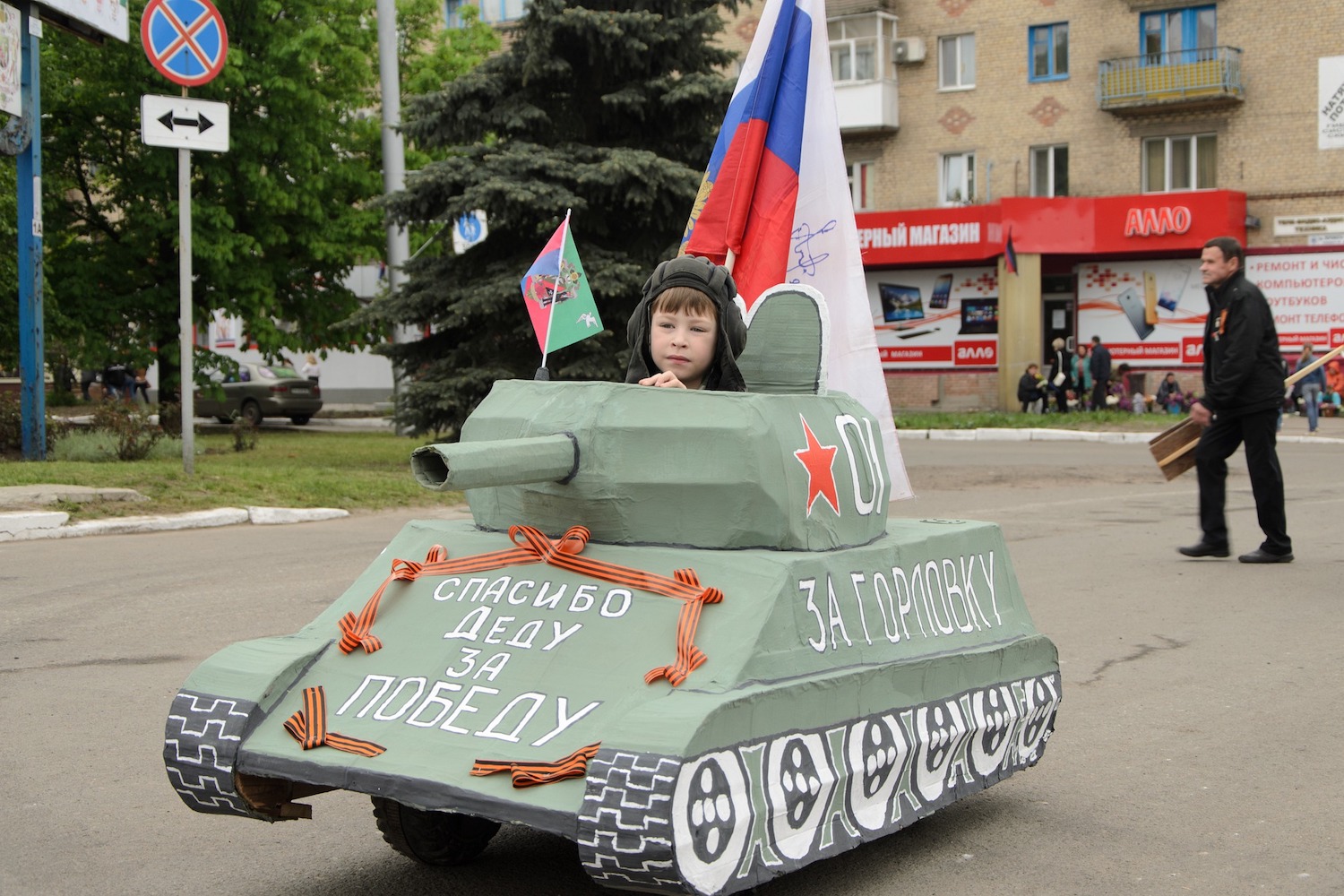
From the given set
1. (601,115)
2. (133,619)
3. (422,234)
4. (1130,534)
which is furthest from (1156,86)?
(133,619)

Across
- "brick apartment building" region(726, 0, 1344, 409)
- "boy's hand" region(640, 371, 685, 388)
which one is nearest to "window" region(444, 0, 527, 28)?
"brick apartment building" region(726, 0, 1344, 409)

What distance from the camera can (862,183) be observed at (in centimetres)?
3941

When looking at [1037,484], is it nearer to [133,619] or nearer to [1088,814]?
[133,619]

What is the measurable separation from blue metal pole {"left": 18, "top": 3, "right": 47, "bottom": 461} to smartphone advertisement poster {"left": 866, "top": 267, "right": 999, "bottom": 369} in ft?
81.4

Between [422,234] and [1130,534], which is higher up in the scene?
[422,234]

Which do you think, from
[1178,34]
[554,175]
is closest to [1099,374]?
[1178,34]

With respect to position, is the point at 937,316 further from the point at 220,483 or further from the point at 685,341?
the point at 685,341

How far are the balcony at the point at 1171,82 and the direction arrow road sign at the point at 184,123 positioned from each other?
83.9ft

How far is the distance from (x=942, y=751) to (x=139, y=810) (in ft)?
8.22

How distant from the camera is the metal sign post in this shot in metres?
13.8

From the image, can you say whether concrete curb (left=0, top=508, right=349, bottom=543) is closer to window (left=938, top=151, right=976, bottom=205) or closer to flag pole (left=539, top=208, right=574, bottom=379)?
flag pole (left=539, top=208, right=574, bottom=379)

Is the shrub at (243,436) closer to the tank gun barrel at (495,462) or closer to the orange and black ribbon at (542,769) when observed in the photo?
the tank gun barrel at (495,462)

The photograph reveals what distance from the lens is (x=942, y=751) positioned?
4.44m

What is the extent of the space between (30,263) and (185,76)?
11.4ft
